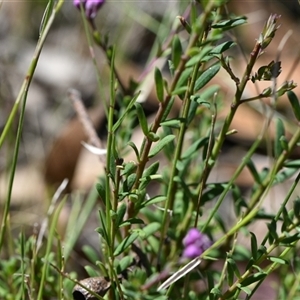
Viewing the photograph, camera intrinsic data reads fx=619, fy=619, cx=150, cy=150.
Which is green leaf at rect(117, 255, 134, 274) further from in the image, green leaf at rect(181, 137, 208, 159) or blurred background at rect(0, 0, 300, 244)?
blurred background at rect(0, 0, 300, 244)

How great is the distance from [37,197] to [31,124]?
0.39m

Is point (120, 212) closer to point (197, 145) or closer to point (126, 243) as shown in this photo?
point (126, 243)

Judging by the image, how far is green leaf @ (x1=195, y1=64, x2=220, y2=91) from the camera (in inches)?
28.4

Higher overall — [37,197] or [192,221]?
[192,221]

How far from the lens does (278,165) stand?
33.8 inches

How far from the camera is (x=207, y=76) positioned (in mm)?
729

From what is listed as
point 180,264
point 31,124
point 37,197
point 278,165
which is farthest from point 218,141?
point 31,124

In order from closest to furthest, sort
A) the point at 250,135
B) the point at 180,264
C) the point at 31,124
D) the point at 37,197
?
the point at 180,264 → the point at 37,197 → the point at 250,135 → the point at 31,124

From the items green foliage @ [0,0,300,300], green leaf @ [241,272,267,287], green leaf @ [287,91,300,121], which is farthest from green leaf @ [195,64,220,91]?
green leaf @ [241,272,267,287]

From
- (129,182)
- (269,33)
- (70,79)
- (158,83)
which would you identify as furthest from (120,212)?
(70,79)

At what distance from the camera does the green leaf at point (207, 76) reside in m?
0.72

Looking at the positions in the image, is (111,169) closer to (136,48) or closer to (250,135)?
(250,135)

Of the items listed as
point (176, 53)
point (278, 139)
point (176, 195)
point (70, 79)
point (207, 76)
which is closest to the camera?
point (176, 53)

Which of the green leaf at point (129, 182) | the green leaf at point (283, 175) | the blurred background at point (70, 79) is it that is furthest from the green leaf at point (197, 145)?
the blurred background at point (70, 79)
